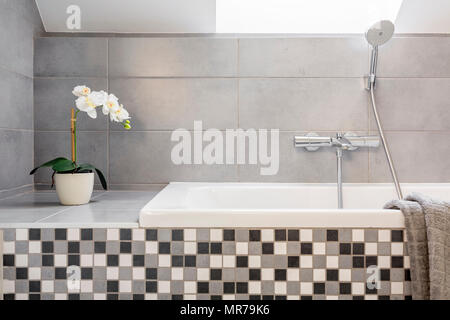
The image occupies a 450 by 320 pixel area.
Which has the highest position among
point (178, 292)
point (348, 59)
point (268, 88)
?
point (348, 59)

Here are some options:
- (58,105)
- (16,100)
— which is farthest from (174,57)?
(16,100)

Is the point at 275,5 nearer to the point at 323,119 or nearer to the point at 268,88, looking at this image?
the point at 268,88

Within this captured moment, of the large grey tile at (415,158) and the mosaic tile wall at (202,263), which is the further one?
the large grey tile at (415,158)

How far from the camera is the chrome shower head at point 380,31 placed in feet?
5.42

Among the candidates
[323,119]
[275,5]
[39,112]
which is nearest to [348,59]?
[323,119]

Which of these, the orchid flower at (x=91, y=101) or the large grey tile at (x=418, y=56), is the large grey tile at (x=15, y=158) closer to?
the orchid flower at (x=91, y=101)

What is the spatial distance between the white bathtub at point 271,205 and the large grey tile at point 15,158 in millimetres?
686

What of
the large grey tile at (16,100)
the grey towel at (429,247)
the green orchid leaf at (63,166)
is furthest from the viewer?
the large grey tile at (16,100)

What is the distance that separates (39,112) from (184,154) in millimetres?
740

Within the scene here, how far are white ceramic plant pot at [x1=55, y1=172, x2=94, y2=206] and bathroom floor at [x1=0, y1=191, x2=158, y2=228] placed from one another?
0.04 metres

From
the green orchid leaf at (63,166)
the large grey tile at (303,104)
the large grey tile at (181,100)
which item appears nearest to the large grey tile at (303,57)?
the large grey tile at (303,104)

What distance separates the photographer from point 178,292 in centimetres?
109

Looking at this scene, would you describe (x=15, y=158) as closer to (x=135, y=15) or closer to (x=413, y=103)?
(x=135, y=15)

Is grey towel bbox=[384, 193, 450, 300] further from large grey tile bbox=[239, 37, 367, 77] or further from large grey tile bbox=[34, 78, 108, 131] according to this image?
large grey tile bbox=[34, 78, 108, 131]
